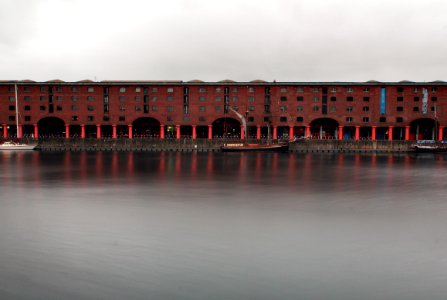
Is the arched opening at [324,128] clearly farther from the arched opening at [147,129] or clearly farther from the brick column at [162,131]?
the arched opening at [147,129]

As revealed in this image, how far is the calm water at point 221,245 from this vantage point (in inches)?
324

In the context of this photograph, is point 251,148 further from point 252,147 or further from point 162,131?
point 162,131

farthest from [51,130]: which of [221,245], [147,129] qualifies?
[221,245]

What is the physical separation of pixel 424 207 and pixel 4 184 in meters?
24.1

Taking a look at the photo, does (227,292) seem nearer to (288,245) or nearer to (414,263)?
(288,245)

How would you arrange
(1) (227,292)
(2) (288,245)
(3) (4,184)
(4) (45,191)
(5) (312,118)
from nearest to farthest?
(1) (227,292) → (2) (288,245) → (4) (45,191) → (3) (4,184) → (5) (312,118)

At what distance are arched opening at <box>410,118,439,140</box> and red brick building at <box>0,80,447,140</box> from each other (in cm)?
21

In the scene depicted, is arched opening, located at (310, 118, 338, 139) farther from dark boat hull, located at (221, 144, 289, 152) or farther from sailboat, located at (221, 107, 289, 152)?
dark boat hull, located at (221, 144, 289, 152)

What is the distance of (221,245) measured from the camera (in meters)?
11.2

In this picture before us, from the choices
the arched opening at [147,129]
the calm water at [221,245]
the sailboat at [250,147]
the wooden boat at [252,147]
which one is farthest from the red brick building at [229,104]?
the calm water at [221,245]

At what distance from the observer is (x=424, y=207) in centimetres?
1802

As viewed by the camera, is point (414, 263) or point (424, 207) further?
point (424, 207)

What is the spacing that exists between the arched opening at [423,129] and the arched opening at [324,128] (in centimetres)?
1523

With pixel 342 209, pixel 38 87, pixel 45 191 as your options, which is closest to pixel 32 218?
pixel 45 191
